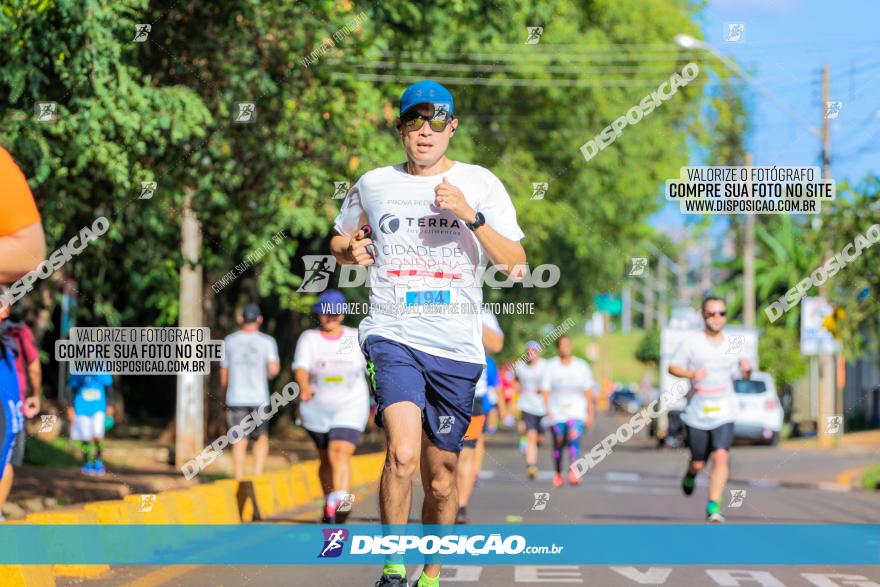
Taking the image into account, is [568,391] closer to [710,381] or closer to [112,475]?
[112,475]

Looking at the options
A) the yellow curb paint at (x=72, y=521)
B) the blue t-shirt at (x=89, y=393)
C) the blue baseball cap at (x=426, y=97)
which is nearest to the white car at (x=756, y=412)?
the blue t-shirt at (x=89, y=393)

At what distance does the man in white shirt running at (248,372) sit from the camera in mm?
15930

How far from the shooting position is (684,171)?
14.0 meters

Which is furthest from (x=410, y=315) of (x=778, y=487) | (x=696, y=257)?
(x=696, y=257)

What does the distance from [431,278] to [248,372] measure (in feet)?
30.4

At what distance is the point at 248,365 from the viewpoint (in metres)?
16.0

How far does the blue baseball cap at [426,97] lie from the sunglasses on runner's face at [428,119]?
0.03m

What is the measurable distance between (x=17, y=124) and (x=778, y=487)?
12.2m

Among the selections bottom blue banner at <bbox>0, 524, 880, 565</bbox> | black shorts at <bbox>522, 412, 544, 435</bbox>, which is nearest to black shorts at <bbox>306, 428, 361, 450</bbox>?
bottom blue banner at <bbox>0, 524, 880, 565</bbox>

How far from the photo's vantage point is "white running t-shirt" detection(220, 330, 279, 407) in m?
16.0

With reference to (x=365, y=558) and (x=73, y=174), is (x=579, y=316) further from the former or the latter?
(x=365, y=558)

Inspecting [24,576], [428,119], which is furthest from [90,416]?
[428,119]

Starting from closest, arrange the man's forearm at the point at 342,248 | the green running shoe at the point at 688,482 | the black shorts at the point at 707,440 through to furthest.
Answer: the man's forearm at the point at 342,248
the black shorts at the point at 707,440
the green running shoe at the point at 688,482

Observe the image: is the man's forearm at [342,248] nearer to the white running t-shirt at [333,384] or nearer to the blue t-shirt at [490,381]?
the white running t-shirt at [333,384]
